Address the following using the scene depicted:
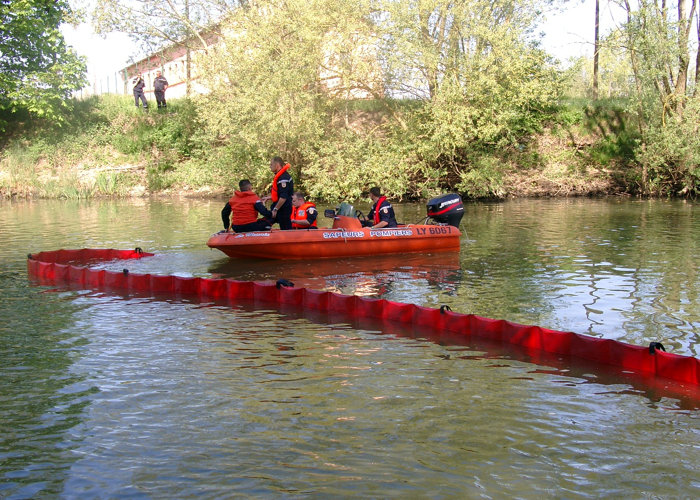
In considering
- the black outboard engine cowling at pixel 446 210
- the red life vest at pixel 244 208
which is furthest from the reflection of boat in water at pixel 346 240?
the red life vest at pixel 244 208

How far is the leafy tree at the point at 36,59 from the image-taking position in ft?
112

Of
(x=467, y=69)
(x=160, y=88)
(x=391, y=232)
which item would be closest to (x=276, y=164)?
(x=391, y=232)

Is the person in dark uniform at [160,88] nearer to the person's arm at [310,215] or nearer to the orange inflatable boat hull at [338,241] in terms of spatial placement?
the person's arm at [310,215]

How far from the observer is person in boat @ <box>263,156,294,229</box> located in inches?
506

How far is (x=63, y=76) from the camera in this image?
36.1 metres

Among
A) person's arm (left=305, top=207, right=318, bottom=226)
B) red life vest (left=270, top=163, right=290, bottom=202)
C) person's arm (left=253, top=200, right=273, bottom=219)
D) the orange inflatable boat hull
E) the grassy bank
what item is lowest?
the orange inflatable boat hull

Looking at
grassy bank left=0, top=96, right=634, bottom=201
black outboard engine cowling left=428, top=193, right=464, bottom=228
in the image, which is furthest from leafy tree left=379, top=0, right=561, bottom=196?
black outboard engine cowling left=428, top=193, right=464, bottom=228

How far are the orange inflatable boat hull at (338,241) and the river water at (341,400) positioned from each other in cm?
240

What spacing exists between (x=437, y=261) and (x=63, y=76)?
30.4 meters

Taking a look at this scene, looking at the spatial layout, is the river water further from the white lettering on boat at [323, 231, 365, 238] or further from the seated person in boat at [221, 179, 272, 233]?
the seated person in boat at [221, 179, 272, 233]

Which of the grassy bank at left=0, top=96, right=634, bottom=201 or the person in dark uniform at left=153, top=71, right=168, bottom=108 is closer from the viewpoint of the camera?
the grassy bank at left=0, top=96, right=634, bottom=201

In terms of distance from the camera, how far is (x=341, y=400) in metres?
5.58

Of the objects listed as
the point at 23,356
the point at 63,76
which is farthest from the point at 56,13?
the point at 23,356

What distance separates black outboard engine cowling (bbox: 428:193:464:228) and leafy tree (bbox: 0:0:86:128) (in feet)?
90.2
